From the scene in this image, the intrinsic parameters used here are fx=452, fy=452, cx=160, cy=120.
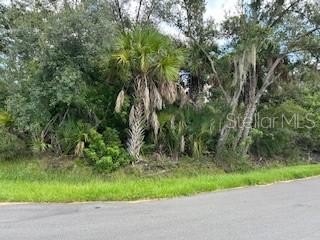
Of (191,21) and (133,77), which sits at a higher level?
(191,21)

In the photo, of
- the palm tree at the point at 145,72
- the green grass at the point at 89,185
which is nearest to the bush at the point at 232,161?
the green grass at the point at 89,185

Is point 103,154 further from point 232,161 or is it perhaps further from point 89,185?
point 232,161

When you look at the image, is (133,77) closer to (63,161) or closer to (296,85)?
(63,161)

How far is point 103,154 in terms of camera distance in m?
16.2

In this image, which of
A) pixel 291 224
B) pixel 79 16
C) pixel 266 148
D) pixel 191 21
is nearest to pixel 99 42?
pixel 79 16

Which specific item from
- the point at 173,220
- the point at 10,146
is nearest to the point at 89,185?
the point at 173,220

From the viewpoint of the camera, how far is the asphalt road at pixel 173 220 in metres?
7.59

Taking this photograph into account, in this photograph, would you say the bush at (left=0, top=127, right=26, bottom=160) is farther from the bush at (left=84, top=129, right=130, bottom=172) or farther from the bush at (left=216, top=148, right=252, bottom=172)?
the bush at (left=216, top=148, right=252, bottom=172)

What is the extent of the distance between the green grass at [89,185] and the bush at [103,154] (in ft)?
1.71

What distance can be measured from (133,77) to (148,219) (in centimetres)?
893

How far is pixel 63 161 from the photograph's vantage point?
53.5ft

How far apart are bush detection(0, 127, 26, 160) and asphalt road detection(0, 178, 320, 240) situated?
6.85 metres

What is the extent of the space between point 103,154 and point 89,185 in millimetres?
3224

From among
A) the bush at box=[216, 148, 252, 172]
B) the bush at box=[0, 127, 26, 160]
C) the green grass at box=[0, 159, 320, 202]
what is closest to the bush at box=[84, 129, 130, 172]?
the green grass at box=[0, 159, 320, 202]
